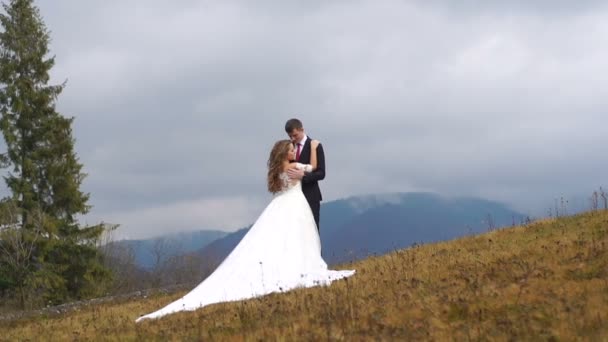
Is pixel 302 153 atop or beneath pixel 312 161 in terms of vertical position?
atop

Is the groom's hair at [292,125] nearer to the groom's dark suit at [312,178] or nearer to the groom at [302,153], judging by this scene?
the groom at [302,153]

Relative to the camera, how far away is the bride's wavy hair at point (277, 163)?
48.5ft

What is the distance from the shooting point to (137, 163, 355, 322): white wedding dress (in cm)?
1382

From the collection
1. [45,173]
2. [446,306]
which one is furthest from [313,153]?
[45,173]

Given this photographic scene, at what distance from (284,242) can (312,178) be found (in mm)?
1391

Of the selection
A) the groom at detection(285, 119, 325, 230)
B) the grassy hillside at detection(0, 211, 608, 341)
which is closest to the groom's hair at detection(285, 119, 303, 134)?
the groom at detection(285, 119, 325, 230)

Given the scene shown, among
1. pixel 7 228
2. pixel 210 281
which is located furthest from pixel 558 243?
pixel 7 228

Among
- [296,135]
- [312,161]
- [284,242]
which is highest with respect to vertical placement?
[296,135]

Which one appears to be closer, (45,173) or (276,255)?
(276,255)

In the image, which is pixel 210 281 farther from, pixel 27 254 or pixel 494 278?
pixel 27 254

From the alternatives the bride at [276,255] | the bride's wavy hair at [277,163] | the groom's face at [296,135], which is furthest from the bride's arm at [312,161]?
the bride's wavy hair at [277,163]

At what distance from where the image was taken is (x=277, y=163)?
1494 centimetres

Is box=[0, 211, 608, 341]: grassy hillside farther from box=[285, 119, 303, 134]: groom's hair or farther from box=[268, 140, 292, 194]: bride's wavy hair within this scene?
box=[285, 119, 303, 134]: groom's hair

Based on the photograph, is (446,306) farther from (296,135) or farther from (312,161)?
(296,135)
